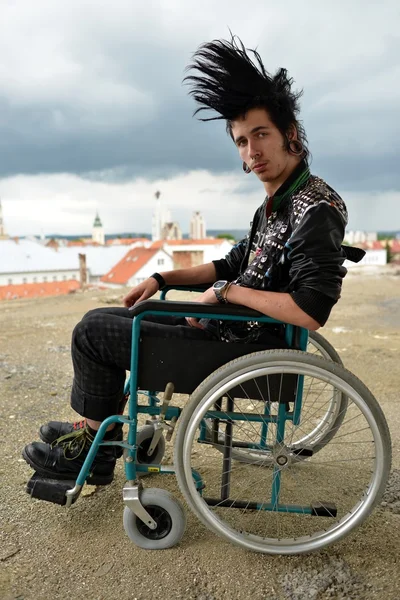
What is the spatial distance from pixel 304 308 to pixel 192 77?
106cm

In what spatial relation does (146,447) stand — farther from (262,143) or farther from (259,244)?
(262,143)

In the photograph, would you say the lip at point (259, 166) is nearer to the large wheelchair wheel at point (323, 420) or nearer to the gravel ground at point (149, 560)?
the large wheelchair wheel at point (323, 420)

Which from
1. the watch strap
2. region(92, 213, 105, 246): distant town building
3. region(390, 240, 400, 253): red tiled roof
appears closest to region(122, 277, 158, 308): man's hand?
the watch strap

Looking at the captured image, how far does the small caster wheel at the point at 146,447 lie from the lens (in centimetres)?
237

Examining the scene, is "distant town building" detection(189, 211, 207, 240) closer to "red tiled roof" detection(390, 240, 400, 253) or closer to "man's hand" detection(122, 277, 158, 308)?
"red tiled roof" detection(390, 240, 400, 253)

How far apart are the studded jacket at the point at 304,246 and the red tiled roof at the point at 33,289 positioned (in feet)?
92.1

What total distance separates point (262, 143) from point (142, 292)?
830mm

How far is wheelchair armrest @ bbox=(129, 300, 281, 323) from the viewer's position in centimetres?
176

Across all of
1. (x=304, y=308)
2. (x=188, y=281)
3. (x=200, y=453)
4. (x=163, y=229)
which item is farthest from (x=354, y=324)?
(x=163, y=229)

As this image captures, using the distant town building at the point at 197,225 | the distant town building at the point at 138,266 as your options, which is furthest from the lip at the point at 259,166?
the distant town building at the point at 197,225

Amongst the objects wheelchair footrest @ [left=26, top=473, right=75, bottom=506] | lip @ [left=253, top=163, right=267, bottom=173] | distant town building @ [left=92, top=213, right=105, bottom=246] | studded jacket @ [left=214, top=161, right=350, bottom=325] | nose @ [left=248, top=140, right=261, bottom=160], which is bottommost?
distant town building @ [left=92, top=213, right=105, bottom=246]

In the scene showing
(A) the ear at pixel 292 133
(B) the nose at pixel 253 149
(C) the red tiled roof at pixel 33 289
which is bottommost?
(C) the red tiled roof at pixel 33 289

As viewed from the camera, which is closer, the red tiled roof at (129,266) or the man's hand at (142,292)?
the man's hand at (142,292)

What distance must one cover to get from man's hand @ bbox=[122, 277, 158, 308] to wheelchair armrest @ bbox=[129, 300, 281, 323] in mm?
439
